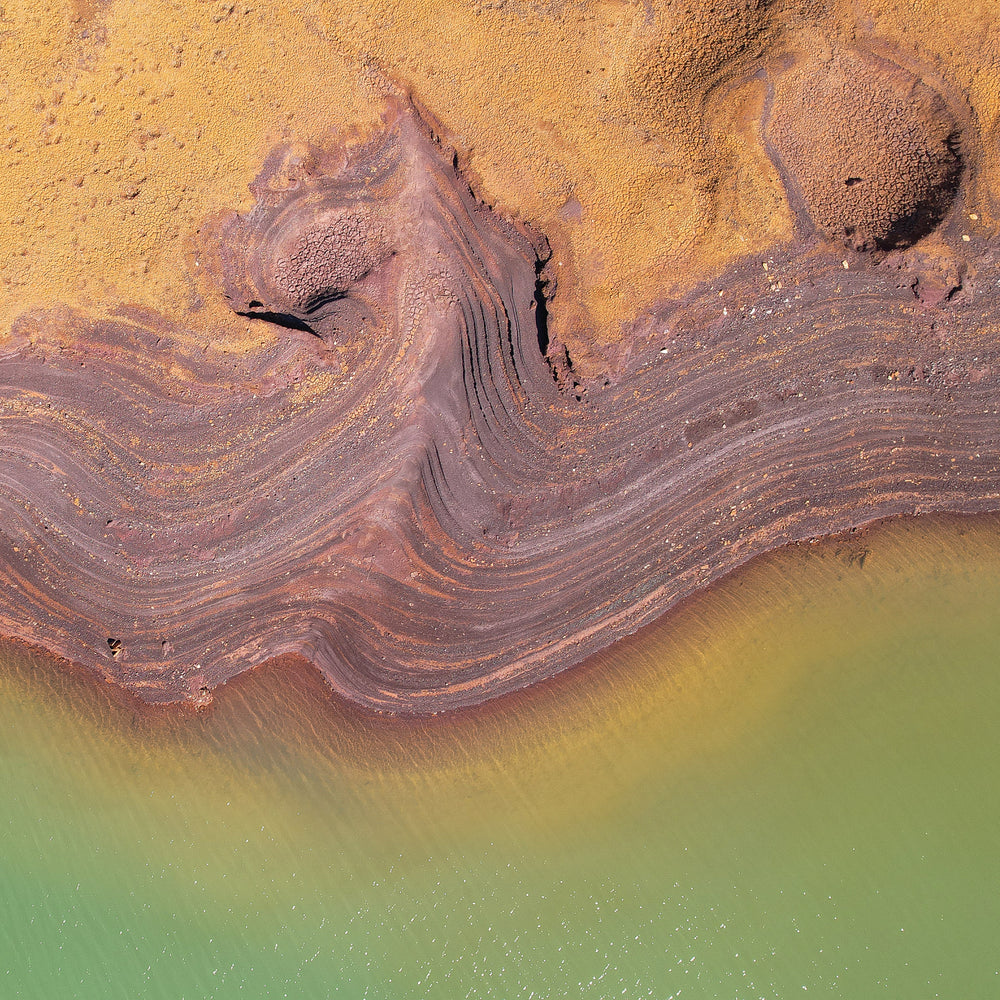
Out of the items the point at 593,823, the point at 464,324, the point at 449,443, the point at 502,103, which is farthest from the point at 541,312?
the point at 593,823

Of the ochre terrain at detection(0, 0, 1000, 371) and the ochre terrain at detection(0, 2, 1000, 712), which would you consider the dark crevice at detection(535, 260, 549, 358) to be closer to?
the ochre terrain at detection(0, 2, 1000, 712)

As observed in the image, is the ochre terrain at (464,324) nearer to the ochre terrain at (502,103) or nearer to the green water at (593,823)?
the ochre terrain at (502,103)

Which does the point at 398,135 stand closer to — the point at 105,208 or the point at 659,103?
the point at 659,103

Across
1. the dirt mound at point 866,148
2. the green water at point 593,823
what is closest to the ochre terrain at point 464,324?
the dirt mound at point 866,148

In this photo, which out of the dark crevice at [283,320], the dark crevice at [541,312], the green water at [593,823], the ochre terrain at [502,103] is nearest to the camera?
the ochre terrain at [502,103]

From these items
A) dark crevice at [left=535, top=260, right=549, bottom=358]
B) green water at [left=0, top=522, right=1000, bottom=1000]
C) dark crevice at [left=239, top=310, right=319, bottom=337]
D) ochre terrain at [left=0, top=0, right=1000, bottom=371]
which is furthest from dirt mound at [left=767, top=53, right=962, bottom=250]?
dark crevice at [left=239, top=310, right=319, bottom=337]
